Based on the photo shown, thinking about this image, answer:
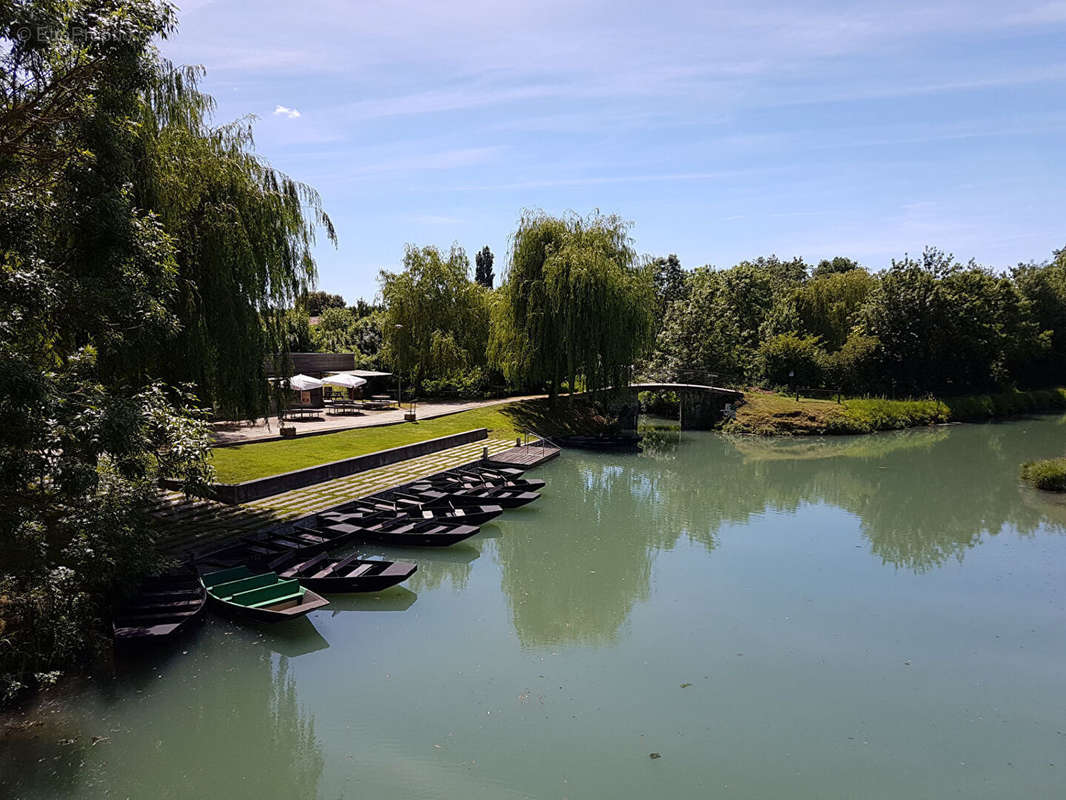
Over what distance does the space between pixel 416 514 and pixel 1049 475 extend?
22176mm

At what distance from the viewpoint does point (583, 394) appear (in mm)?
36531

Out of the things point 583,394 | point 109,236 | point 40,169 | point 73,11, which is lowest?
point 583,394

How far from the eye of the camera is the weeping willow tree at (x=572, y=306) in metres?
29.9

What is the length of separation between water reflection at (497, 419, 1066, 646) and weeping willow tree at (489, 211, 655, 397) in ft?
15.0

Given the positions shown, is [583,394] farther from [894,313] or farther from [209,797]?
[209,797]

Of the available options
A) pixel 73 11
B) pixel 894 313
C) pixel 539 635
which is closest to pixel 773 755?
pixel 539 635

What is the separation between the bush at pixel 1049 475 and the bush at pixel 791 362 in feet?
61.4

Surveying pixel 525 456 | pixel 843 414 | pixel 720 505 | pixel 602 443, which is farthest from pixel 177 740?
pixel 843 414

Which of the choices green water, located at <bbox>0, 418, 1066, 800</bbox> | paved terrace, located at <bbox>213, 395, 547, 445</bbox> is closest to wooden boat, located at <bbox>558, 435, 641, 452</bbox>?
paved terrace, located at <bbox>213, 395, 547, 445</bbox>

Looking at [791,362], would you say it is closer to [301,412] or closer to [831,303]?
[831,303]

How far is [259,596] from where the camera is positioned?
11078mm

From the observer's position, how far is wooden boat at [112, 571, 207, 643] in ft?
31.8

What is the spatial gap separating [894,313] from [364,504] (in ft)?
130

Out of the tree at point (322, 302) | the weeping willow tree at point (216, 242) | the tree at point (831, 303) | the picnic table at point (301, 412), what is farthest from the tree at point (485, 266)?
the weeping willow tree at point (216, 242)
